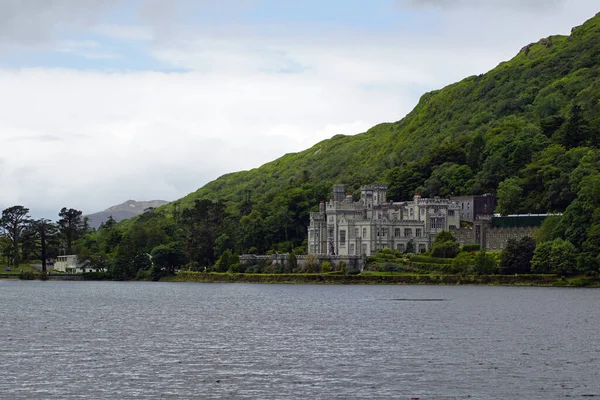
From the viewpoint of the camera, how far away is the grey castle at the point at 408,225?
131750 mm

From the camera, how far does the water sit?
41219mm

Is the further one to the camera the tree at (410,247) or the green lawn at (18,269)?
the green lawn at (18,269)

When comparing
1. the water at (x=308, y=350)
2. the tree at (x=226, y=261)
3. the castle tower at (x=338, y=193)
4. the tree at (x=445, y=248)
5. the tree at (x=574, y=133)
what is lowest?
the water at (x=308, y=350)

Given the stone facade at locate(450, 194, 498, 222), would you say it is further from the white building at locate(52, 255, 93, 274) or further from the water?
the white building at locate(52, 255, 93, 274)

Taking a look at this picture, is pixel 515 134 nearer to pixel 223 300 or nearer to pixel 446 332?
pixel 223 300

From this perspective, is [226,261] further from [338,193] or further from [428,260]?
[428,260]

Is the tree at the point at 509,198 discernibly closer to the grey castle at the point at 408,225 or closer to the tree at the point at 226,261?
the grey castle at the point at 408,225

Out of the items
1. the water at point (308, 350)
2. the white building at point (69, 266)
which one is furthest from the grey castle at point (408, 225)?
the white building at point (69, 266)

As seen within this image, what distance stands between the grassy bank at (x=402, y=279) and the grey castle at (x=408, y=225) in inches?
294

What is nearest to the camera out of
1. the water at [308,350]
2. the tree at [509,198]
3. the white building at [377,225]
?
the water at [308,350]

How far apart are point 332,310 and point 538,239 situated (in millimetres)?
46448

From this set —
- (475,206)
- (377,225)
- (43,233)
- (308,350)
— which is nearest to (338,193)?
(377,225)

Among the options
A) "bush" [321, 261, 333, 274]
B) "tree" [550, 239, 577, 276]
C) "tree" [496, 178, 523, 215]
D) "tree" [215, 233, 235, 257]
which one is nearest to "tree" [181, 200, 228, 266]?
"tree" [215, 233, 235, 257]

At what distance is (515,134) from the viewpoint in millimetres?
176250
